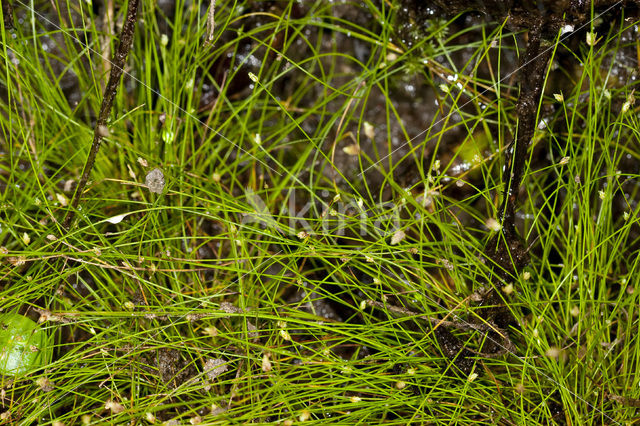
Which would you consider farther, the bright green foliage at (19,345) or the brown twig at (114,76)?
the bright green foliage at (19,345)

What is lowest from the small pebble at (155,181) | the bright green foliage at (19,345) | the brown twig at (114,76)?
the bright green foliage at (19,345)

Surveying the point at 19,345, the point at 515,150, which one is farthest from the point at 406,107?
the point at 19,345

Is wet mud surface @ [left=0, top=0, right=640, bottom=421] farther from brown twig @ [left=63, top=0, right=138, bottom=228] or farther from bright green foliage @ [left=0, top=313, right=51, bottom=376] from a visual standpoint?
brown twig @ [left=63, top=0, right=138, bottom=228]

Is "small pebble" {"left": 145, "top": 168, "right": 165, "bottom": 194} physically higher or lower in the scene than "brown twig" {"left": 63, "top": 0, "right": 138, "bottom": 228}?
lower

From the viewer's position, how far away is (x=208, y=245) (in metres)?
1.42

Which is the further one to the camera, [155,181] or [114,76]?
[155,181]

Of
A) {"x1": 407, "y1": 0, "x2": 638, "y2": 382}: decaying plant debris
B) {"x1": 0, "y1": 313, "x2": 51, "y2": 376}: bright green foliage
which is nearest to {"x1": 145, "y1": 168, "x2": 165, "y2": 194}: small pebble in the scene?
{"x1": 0, "y1": 313, "x2": 51, "y2": 376}: bright green foliage

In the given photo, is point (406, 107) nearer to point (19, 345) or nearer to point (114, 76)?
point (114, 76)

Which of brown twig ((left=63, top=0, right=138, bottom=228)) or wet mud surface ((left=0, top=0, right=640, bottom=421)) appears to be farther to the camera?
wet mud surface ((left=0, top=0, right=640, bottom=421))

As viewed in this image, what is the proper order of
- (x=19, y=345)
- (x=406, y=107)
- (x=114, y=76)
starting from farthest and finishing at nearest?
(x=406, y=107), (x=19, y=345), (x=114, y=76)

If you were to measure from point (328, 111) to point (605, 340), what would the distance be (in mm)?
891

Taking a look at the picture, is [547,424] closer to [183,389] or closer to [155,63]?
[183,389]

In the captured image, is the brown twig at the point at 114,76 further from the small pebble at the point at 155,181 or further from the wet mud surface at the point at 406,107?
the wet mud surface at the point at 406,107

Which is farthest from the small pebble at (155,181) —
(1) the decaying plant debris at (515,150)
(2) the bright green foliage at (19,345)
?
(1) the decaying plant debris at (515,150)
